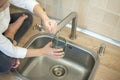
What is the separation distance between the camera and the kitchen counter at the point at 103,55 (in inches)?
35.1

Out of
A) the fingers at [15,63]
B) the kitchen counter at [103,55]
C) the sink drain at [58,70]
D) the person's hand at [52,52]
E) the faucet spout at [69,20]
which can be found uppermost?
the faucet spout at [69,20]

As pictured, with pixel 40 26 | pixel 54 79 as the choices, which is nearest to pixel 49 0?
pixel 40 26

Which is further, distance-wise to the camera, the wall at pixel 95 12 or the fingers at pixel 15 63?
the wall at pixel 95 12

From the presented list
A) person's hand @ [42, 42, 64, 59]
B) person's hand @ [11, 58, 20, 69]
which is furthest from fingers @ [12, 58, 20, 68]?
person's hand @ [42, 42, 64, 59]

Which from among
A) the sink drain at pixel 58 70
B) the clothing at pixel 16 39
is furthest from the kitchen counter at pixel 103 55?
the sink drain at pixel 58 70

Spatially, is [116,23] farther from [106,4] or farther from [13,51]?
[13,51]

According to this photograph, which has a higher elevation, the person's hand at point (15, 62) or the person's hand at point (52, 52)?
the person's hand at point (52, 52)

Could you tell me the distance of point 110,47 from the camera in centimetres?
102

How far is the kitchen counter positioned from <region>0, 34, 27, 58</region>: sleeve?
11 cm

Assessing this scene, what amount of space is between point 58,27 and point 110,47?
12.9 inches

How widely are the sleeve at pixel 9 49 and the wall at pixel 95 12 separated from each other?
1.23 feet

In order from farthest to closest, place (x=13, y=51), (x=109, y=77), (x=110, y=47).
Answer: (x=110, y=47) < (x=109, y=77) < (x=13, y=51)

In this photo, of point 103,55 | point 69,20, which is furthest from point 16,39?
point 103,55

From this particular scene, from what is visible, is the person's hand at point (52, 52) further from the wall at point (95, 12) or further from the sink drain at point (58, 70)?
the wall at point (95, 12)
